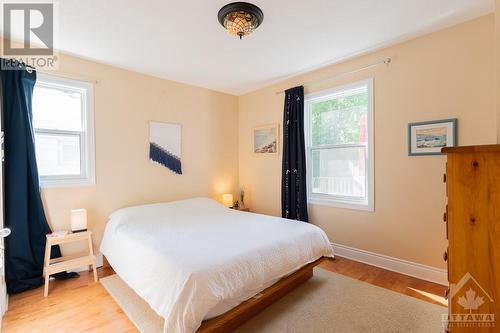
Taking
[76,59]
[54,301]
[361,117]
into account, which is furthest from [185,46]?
[54,301]

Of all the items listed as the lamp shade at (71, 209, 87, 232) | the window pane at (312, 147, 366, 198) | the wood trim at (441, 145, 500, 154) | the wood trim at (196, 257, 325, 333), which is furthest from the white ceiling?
the wood trim at (196, 257, 325, 333)

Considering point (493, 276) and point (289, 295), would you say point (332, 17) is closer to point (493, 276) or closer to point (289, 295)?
point (493, 276)

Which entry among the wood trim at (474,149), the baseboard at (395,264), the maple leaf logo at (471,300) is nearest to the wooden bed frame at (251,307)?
the baseboard at (395,264)

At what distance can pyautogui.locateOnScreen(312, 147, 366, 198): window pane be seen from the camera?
303 cm

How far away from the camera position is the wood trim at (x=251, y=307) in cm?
152

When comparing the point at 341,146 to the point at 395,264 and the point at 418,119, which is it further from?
the point at 395,264

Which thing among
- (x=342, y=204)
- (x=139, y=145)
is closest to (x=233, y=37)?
(x=139, y=145)

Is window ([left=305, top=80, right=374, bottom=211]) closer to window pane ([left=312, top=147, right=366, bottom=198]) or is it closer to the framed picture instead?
window pane ([left=312, top=147, right=366, bottom=198])

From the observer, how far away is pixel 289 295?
7.37 feet

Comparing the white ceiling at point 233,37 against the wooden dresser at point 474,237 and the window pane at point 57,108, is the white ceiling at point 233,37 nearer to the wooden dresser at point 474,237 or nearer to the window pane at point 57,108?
the window pane at point 57,108

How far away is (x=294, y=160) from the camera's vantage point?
351 cm

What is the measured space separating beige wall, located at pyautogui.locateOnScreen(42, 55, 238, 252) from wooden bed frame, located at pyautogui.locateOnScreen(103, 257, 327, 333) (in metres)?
2.17

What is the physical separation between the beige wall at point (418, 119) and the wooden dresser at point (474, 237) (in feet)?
4.91

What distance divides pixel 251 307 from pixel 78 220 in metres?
2.15
